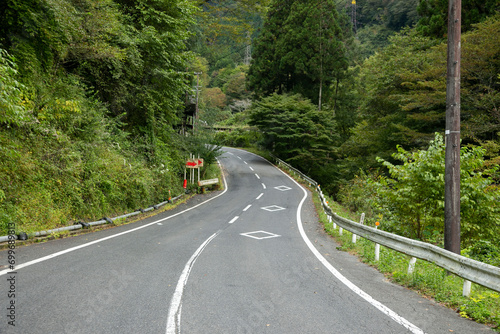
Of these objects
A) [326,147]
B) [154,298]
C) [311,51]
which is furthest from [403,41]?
[154,298]

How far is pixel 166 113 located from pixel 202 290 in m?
16.5

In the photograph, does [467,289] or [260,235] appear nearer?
[467,289]

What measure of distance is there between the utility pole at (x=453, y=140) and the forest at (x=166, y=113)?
6.46 ft

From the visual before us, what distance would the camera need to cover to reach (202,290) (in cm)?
488

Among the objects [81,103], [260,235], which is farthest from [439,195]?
[81,103]

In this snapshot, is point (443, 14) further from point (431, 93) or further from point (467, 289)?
point (467, 289)

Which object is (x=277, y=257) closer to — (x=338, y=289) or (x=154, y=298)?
(x=338, y=289)

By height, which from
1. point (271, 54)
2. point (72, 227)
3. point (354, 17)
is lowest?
point (72, 227)

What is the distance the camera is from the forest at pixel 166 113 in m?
8.56

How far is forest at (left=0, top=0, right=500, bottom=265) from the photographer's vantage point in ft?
28.1

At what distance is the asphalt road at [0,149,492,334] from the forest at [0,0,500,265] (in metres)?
2.42

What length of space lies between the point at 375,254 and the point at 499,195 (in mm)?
3877

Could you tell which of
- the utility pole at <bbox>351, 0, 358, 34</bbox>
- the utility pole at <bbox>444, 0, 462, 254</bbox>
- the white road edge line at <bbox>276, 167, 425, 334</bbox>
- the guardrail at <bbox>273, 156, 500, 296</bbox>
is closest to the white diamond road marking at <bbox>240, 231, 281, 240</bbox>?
the white road edge line at <bbox>276, 167, 425, 334</bbox>

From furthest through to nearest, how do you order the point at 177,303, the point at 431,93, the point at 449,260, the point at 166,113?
the point at 166,113, the point at 431,93, the point at 449,260, the point at 177,303
